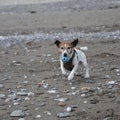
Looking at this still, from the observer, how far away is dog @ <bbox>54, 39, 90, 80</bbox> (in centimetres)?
1022

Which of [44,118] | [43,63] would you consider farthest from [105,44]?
[44,118]

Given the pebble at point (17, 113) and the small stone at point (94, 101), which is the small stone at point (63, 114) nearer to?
the pebble at point (17, 113)

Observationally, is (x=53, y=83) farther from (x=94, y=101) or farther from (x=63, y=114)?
(x=63, y=114)

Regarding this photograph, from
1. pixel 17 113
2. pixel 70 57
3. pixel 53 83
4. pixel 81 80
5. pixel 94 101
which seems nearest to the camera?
pixel 17 113

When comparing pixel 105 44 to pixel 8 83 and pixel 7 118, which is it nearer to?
pixel 8 83

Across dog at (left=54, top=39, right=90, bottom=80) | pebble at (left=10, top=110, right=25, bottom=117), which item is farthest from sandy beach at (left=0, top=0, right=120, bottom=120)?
dog at (left=54, top=39, right=90, bottom=80)

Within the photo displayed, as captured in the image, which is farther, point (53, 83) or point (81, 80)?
point (81, 80)

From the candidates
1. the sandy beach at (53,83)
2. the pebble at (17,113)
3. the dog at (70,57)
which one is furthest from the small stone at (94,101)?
the dog at (70,57)

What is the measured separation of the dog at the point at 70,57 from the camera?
10.2 metres

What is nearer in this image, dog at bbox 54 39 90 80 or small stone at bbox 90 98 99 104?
small stone at bbox 90 98 99 104

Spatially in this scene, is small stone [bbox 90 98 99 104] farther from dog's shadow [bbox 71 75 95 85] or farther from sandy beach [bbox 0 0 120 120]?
dog's shadow [bbox 71 75 95 85]

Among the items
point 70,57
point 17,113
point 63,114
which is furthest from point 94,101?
point 70,57

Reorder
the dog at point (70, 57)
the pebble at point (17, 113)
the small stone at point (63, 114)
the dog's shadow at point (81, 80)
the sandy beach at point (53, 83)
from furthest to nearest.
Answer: the dog's shadow at point (81, 80)
the dog at point (70, 57)
the sandy beach at point (53, 83)
the pebble at point (17, 113)
the small stone at point (63, 114)

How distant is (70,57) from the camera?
10297mm
